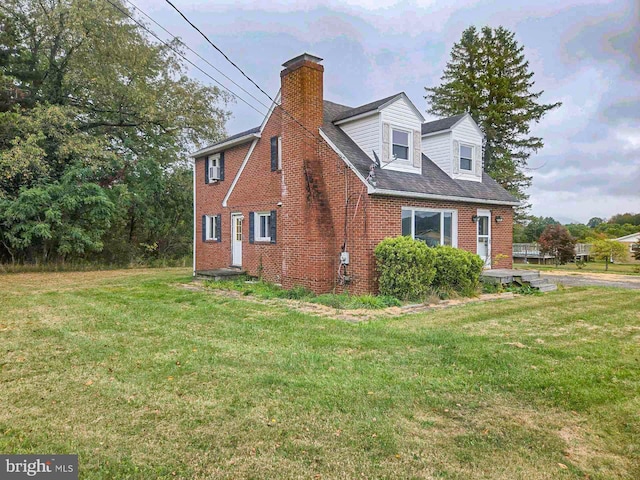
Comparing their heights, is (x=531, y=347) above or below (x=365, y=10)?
below

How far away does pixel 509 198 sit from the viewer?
13914mm

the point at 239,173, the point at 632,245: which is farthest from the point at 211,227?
the point at 632,245

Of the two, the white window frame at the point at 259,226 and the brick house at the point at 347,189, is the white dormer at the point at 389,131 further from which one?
the white window frame at the point at 259,226

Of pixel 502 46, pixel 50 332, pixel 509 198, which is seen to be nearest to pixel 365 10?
pixel 509 198

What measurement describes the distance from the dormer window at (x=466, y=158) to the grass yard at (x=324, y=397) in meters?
7.42

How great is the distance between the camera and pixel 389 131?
11.0m

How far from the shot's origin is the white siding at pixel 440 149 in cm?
1297

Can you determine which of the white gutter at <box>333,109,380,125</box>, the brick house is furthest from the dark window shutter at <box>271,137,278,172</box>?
the white gutter at <box>333,109,380,125</box>

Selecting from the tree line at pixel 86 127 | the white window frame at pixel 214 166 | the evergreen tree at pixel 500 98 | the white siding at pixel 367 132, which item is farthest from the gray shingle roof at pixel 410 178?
the evergreen tree at pixel 500 98

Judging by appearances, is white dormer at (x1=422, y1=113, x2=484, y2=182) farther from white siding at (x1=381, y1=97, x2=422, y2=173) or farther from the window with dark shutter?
the window with dark shutter

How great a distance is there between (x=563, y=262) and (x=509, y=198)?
15.0m

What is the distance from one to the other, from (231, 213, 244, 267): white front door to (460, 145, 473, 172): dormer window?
26.0ft

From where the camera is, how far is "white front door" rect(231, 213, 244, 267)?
562 inches

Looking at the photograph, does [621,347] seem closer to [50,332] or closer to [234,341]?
[234,341]
